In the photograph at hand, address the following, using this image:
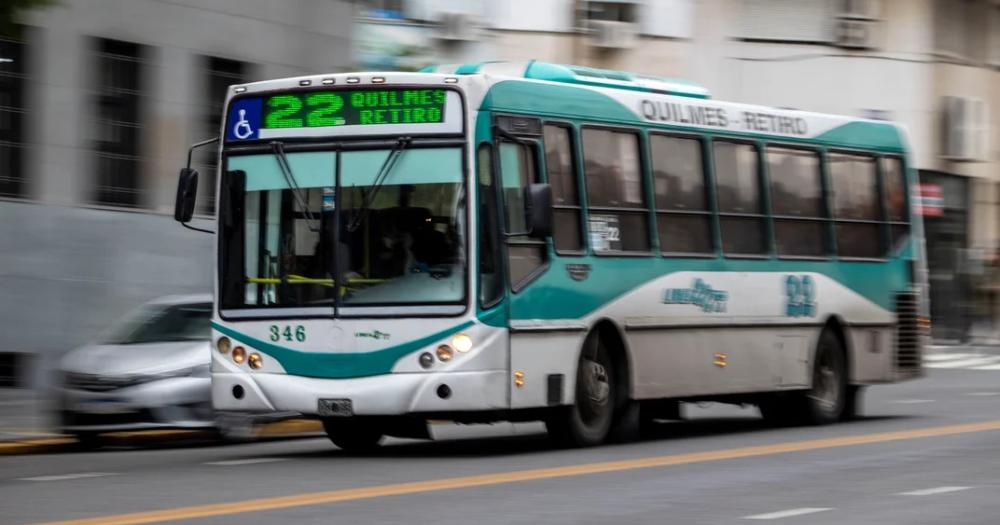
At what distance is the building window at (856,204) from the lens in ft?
63.0

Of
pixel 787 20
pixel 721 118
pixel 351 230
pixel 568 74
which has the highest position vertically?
pixel 787 20

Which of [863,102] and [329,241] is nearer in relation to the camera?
[329,241]

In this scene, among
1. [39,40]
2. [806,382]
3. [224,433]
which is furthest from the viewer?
[39,40]

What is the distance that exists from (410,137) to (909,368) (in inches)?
306

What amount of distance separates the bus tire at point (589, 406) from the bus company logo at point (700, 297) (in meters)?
0.97

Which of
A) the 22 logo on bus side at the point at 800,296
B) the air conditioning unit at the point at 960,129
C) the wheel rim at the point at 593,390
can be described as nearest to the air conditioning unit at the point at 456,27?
the air conditioning unit at the point at 960,129

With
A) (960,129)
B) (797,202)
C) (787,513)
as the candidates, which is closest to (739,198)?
(797,202)

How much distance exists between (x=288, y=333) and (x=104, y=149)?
12.0 metres

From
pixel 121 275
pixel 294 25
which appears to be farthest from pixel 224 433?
pixel 294 25

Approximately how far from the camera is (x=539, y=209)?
46.2 ft

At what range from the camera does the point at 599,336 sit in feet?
51.1

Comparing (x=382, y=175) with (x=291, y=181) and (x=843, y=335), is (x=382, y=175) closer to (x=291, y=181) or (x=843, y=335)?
(x=291, y=181)

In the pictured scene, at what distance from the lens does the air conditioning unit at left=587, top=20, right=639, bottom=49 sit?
4200 cm

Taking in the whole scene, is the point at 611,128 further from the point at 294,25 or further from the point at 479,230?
the point at 294,25
